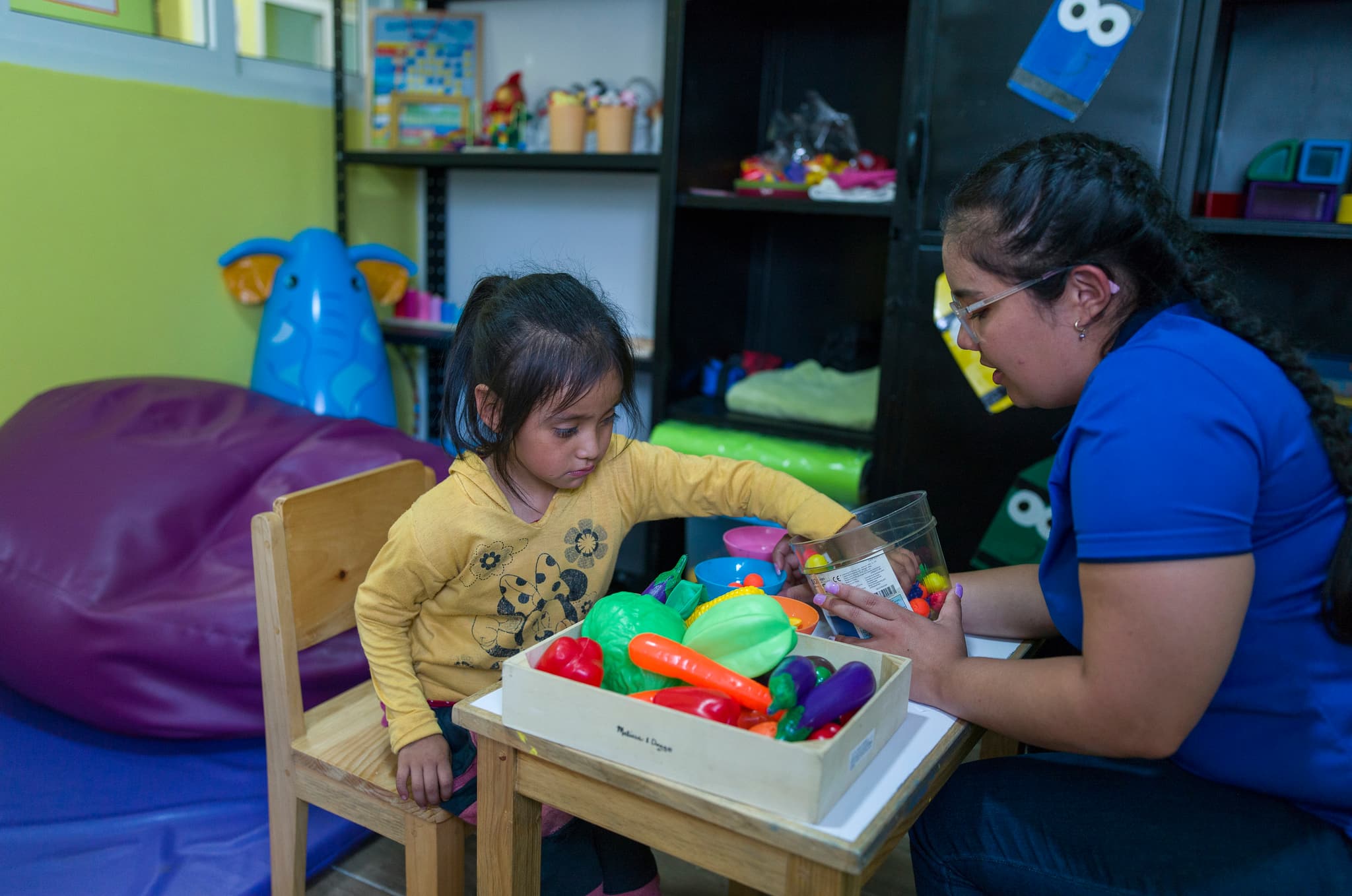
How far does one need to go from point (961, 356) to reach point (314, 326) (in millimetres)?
1484

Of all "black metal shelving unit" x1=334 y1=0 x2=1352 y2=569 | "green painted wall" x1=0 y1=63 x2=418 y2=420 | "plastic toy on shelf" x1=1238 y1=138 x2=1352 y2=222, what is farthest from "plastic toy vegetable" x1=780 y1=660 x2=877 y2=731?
"green painted wall" x1=0 y1=63 x2=418 y2=420

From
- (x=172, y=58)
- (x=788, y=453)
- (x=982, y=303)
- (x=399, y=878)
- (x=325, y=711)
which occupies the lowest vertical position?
(x=399, y=878)

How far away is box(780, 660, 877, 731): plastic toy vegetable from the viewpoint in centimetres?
77

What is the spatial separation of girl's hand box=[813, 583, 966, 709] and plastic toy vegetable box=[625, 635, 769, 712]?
17 cm

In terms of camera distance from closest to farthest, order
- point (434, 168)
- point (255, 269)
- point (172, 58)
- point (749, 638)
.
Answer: point (749, 638)
point (172, 58)
point (255, 269)
point (434, 168)

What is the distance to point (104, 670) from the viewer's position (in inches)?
64.9

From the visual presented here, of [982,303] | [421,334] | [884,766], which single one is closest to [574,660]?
[884,766]

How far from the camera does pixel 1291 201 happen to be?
6.28ft

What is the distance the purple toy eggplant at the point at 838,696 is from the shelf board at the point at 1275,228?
137cm

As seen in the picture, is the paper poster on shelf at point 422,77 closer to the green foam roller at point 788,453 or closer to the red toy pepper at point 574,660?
the green foam roller at point 788,453

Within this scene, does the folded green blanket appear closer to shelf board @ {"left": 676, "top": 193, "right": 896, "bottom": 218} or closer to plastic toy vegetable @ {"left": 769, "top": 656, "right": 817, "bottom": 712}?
shelf board @ {"left": 676, "top": 193, "right": 896, "bottom": 218}

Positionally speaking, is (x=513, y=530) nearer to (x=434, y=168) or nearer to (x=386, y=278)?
(x=386, y=278)

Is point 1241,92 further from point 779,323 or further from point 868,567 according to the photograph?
point 868,567

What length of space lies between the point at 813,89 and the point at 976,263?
1.78 metres
